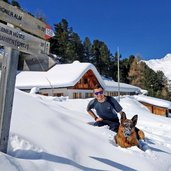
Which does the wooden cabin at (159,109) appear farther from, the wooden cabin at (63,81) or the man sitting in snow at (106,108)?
the man sitting in snow at (106,108)

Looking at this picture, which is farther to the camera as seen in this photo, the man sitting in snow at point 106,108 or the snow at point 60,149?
the man sitting in snow at point 106,108

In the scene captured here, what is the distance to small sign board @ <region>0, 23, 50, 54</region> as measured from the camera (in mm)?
3188

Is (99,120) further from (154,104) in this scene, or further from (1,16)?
(154,104)

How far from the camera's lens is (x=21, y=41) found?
340 cm

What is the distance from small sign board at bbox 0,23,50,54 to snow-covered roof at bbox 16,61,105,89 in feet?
68.4

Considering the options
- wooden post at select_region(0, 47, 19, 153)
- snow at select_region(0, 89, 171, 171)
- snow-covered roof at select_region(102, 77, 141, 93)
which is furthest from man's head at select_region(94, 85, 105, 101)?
snow-covered roof at select_region(102, 77, 141, 93)

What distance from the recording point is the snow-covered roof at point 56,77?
24734 millimetres

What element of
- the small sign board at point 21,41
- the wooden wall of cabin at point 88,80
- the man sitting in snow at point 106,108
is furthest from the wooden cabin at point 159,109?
the small sign board at point 21,41

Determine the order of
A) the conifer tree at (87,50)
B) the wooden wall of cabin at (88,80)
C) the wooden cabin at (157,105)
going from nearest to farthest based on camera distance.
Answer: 1. the wooden wall of cabin at (88,80)
2. the wooden cabin at (157,105)
3. the conifer tree at (87,50)

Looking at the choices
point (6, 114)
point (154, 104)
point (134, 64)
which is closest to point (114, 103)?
point (6, 114)

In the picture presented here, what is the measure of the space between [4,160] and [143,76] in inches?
2214

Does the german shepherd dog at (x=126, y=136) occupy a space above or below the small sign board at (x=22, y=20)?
below

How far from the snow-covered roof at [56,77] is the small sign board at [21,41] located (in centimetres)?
2085

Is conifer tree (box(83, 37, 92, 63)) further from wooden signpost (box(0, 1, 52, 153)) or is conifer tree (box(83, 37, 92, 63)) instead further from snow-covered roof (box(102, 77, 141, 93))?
wooden signpost (box(0, 1, 52, 153))
